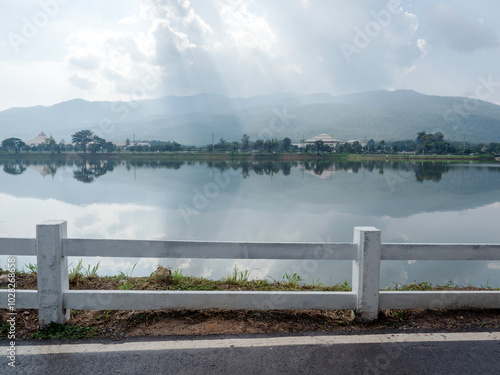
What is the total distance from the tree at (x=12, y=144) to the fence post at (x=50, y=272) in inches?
5650

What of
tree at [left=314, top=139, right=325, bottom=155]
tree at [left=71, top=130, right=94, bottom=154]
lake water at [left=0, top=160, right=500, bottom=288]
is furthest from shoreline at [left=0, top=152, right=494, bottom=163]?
lake water at [left=0, top=160, right=500, bottom=288]

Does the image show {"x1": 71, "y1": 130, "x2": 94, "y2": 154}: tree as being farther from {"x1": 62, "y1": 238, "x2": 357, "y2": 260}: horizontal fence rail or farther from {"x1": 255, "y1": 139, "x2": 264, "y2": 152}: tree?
{"x1": 62, "y1": 238, "x2": 357, "y2": 260}: horizontal fence rail

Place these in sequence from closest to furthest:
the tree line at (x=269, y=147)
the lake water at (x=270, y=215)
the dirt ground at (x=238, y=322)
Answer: the dirt ground at (x=238, y=322) < the lake water at (x=270, y=215) < the tree line at (x=269, y=147)

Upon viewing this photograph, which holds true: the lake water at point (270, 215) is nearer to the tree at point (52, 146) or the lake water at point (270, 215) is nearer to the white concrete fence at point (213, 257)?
the white concrete fence at point (213, 257)

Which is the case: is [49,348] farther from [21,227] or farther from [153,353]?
[21,227]

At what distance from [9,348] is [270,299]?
2.35 meters

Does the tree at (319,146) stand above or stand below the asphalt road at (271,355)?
above

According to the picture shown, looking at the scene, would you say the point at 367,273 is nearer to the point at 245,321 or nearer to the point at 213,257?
the point at 245,321

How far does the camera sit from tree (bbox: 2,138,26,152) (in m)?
125

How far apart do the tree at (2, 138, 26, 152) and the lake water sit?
63847 mm

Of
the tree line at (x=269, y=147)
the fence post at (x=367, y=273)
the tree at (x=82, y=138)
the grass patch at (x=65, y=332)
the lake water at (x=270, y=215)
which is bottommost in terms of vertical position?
the lake water at (x=270, y=215)

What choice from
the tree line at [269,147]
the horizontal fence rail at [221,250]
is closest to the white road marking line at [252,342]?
the horizontal fence rail at [221,250]

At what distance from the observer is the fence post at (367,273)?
369cm

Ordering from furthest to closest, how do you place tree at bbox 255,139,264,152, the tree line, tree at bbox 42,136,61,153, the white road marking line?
tree at bbox 255,139,264,152 → tree at bbox 42,136,61,153 → the tree line → the white road marking line
